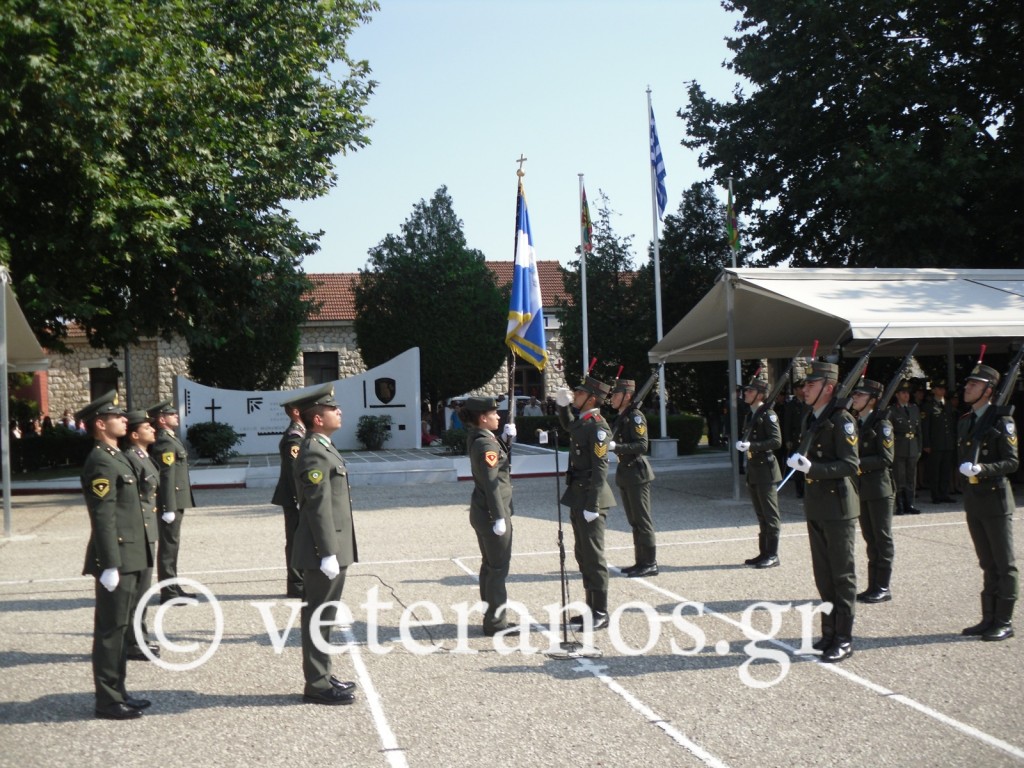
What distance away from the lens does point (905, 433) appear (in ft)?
46.9

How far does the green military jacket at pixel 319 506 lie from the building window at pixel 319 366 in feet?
124

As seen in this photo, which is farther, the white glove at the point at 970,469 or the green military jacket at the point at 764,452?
the green military jacket at the point at 764,452

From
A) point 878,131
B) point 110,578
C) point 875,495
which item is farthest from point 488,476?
point 878,131

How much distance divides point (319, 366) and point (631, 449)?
34.8 m

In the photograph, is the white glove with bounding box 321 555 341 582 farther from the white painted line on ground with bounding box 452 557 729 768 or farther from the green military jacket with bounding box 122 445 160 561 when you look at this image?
the white painted line on ground with bounding box 452 557 729 768

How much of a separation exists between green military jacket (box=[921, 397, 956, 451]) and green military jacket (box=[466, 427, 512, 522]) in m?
10.6

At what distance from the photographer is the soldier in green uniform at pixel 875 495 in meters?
8.32

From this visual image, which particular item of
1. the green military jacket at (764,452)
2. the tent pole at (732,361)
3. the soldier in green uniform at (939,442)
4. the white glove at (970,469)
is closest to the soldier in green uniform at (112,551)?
the white glove at (970,469)

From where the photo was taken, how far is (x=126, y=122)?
16953 millimetres

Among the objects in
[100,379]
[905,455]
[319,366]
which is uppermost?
[319,366]

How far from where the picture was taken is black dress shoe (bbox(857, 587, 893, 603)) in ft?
27.3

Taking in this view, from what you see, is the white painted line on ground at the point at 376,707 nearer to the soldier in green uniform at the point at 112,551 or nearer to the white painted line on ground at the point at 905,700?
the soldier in green uniform at the point at 112,551

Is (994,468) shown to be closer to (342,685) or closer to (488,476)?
(488,476)

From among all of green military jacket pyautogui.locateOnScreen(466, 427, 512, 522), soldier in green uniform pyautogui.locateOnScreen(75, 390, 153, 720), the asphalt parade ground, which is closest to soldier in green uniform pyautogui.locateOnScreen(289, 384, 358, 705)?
the asphalt parade ground
